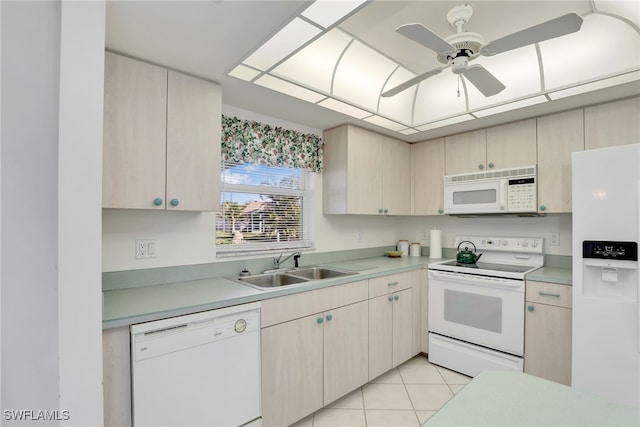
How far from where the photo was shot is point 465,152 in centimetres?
301

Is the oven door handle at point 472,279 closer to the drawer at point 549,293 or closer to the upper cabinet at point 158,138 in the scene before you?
the drawer at point 549,293

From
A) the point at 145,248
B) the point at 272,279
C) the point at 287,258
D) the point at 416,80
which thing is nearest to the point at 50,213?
the point at 145,248

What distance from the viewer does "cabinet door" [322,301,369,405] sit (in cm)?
210

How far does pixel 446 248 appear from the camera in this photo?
3.37m

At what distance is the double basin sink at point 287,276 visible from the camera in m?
2.29

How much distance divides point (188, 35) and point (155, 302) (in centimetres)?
134

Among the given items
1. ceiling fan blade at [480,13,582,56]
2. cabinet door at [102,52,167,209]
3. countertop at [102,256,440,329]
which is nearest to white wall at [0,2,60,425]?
countertop at [102,256,440,329]

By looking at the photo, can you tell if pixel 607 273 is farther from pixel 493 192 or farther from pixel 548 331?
pixel 493 192

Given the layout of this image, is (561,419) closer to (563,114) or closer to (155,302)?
(155,302)

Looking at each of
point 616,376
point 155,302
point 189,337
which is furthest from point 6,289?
point 616,376

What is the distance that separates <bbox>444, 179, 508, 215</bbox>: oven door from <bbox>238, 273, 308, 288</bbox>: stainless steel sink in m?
1.70

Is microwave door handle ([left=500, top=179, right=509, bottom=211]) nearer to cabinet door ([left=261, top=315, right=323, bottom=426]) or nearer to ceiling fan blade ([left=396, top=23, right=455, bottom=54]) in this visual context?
ceiling fan blade ([left=396, top=23, right=455, bottom=54])

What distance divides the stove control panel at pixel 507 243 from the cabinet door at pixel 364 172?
3.51 ft

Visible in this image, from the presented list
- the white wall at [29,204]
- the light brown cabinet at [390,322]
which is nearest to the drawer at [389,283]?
the light brown cabinet at [390,322]
